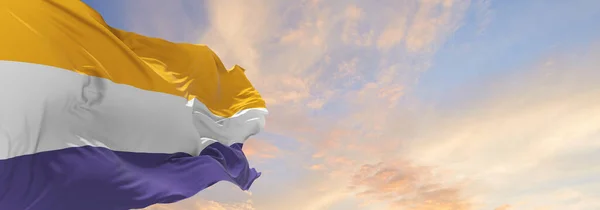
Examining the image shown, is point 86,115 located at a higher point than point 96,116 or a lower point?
lower

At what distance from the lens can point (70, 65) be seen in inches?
322

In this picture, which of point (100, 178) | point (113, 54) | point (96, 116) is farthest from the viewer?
point (113, 54)

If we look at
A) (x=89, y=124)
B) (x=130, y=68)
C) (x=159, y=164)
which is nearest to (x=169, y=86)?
(x=130, y=68)

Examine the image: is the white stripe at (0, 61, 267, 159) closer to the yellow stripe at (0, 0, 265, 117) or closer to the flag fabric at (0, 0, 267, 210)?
the flag fabric at (0, 0, 267, 210)


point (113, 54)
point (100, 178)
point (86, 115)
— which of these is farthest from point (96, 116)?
point (113, 54)

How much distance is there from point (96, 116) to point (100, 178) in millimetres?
1090

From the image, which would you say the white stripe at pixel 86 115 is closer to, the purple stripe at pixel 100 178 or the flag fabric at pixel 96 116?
the flag fabric at pixel 96 116

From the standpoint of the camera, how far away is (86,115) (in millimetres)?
8250

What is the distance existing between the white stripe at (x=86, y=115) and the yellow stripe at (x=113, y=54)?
228 millimetres

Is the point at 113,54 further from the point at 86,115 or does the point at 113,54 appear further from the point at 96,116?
the point at 86,115

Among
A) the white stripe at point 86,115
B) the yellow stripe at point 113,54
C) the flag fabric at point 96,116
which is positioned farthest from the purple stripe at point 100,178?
the yellow stripe at point 113,54

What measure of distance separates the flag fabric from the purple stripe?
0.05 feet

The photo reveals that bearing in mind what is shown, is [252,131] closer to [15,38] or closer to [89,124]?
[89,124]

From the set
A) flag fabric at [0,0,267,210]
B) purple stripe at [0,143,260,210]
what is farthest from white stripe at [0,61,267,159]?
purple stripe at [0,143,260,210]
